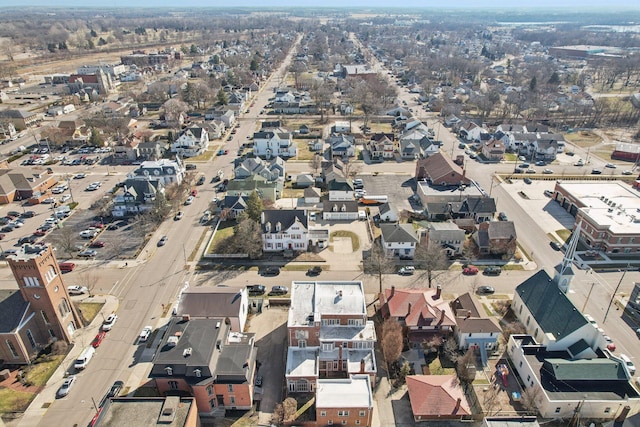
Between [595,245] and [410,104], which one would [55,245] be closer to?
[595,245]

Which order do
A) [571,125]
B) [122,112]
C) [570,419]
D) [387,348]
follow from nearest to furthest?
[570,419]
[387,348]
[571,125]
[122,112]

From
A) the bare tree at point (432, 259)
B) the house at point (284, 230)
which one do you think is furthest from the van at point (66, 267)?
the bare tree at point (432, 259)

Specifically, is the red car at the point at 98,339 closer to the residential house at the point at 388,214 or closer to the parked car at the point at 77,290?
the parked car at the point at 77,290

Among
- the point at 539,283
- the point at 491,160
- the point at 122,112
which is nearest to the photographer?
the point at 539,283

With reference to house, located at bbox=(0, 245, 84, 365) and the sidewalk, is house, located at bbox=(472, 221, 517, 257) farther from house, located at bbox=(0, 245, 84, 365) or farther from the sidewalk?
house, located at bbox=(0, 245, 84, 365)

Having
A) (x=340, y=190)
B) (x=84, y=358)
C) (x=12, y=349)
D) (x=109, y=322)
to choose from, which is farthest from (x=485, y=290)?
(x=12, y=349)

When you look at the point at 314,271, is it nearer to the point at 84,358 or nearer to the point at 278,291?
the point at 278,291

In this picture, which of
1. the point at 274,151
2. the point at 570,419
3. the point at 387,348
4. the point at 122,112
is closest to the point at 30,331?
the point at 387,348

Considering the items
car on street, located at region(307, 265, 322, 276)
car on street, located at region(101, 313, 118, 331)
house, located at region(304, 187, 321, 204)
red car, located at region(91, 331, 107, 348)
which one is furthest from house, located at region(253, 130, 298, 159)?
red car, located at region(91, 331, 107, 348)
